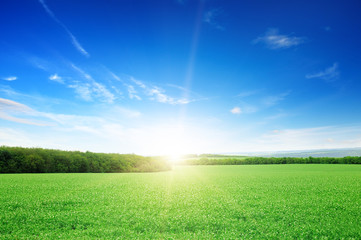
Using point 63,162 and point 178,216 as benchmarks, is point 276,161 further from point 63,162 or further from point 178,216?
point 178,216

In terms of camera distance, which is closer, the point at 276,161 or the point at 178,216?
the point at 178,216

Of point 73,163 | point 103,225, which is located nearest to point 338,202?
point 103,225

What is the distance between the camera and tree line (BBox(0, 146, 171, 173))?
13.5 m

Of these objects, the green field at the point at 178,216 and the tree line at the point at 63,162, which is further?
the tree line at the point at 63,162

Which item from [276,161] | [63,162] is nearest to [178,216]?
[63,162]

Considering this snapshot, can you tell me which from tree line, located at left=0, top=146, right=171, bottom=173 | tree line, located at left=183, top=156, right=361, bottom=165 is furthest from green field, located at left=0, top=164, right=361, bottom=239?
tree line, located at left=183, top=156, right=361, bottom=165

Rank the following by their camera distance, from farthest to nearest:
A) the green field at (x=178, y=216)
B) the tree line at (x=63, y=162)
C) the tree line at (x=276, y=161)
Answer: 1. the tree line at (x=276, y=161)
2. the tree line at (x=63, y=162)
3. the green field at (x=178, y=216)

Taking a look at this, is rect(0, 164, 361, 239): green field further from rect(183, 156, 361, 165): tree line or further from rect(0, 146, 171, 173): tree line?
rect(183, 156, 361, 165): tree line

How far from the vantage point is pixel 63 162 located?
612 inches

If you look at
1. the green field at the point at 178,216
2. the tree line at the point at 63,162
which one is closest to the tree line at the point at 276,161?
the tree line at the point at 63,162

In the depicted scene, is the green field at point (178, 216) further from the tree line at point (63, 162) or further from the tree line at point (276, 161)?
the tree line at point (276, 161)

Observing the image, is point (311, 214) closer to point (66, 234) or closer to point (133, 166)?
point (66, 234)

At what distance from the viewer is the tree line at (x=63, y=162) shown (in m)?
13.5

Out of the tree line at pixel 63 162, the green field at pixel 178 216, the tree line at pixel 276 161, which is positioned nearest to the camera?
the green field at pixel 178 216
